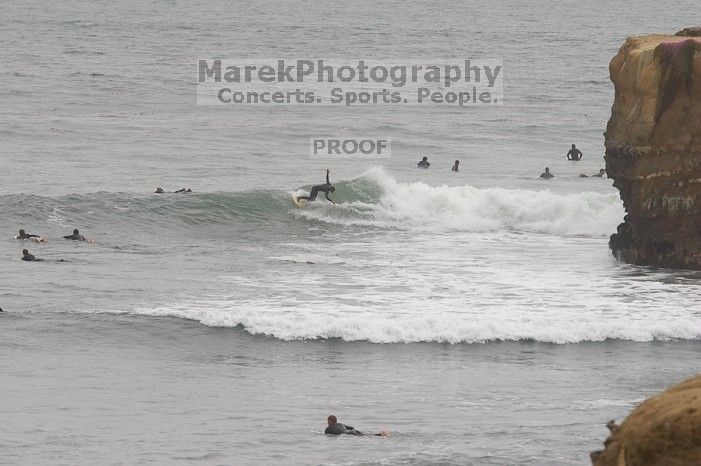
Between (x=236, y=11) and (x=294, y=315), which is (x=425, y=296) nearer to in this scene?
(x=294, y=315)

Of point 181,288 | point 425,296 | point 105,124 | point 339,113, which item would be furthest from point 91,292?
point 339,113

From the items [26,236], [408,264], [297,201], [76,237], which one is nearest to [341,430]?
[408,264]

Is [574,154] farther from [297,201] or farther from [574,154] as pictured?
[297,201]

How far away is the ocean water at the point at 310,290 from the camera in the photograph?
1898cm

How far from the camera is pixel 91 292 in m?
28.1

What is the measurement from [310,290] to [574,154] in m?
25.6

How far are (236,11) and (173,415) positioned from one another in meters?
107

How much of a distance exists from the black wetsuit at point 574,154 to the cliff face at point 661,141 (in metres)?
21.6

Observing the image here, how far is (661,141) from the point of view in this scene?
28.5 metres

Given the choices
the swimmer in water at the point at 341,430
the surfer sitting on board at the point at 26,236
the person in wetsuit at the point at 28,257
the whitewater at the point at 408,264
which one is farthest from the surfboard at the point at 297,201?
the swimmer in water at the point at 341,430

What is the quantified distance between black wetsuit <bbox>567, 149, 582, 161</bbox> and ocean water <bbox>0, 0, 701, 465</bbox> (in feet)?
1.29

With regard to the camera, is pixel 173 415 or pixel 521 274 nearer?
pixel 173 415

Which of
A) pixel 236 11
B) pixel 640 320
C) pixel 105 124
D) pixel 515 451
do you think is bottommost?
pixel 515 451

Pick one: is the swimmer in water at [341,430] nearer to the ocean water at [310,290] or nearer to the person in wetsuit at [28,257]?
the ocean water at [310,290]
